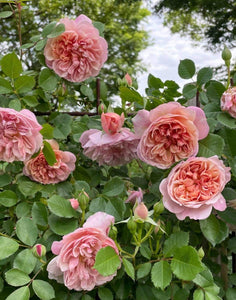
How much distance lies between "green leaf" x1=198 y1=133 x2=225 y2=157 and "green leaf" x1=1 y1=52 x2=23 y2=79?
1.20 ft

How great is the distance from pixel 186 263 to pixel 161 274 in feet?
0.13

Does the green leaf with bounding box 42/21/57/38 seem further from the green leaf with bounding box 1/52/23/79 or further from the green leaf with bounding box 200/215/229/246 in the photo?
the green leaf with bounding box 200/215/229/246

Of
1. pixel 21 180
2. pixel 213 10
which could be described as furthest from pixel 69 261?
pixel 213 10

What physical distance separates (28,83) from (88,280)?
0.40m

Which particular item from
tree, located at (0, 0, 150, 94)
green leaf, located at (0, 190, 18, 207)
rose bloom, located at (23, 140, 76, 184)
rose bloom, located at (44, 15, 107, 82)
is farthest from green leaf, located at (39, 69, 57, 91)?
tree, located at (0, 0, 150, 94)

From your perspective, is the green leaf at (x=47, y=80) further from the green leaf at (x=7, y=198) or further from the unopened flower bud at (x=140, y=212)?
the unopened flower bud at (x=140, y=212)

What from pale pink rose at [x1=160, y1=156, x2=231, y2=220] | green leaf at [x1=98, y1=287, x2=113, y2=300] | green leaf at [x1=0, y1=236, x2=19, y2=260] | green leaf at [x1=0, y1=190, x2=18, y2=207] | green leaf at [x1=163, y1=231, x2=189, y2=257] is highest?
pale pink rose at [x1=160, y1=156, x2=231, y2=220]

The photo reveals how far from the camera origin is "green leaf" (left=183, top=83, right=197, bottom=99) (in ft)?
2.57

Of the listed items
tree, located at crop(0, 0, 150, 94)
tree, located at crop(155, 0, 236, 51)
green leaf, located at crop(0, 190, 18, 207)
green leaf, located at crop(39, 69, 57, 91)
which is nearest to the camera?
green leaf, located at crop(0, 190, 18, 207)

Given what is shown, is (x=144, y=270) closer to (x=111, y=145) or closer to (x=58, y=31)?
(x=111, y=145)

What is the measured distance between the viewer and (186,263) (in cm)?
53

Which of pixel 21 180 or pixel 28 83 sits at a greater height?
pixel 28 83

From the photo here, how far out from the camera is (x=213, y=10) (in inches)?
267

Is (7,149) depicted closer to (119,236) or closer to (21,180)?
(21,180)
